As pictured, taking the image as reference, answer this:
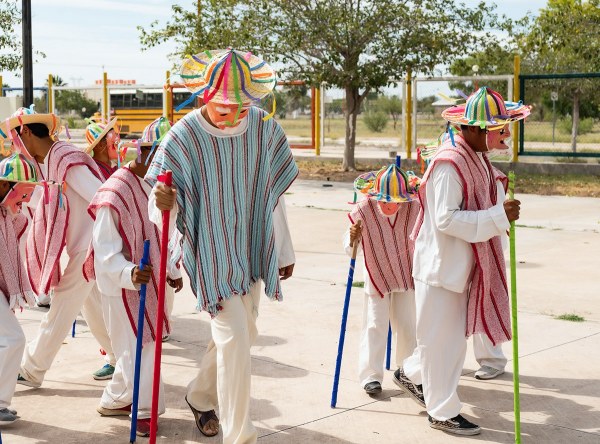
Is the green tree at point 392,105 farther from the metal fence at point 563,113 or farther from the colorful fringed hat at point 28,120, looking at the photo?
the colorful fringed hat at point 28,120

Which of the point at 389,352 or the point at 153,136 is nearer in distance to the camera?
the point at 153,136

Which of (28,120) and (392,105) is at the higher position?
(392,105)

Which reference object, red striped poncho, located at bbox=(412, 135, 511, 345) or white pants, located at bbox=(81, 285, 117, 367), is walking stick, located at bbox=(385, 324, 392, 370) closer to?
red striped poncho, located at bbox=(412, 135, 511, 345)

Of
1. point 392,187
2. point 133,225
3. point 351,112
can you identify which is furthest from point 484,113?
point 351,112

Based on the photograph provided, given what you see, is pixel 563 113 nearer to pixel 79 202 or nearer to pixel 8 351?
pixel 79 202

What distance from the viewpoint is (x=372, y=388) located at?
20.5ft

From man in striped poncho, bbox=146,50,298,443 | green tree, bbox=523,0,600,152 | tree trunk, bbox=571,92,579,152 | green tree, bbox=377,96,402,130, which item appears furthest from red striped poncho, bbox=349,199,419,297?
green tree, bbox=377,96,402,130

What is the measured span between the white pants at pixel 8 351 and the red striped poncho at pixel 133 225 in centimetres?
64

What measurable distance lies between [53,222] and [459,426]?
2.82 metres

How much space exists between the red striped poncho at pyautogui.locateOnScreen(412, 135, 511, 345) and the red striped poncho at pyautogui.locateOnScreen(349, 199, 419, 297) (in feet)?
2.15

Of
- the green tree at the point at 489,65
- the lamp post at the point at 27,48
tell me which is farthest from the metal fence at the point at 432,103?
the lamp post at the point at 27,48

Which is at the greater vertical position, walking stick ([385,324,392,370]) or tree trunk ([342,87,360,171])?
tree trunk ([342,87,360,171])

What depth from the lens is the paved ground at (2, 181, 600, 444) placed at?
5.64m

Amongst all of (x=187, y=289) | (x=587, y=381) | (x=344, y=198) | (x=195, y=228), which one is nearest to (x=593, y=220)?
(x=344, y=198)
